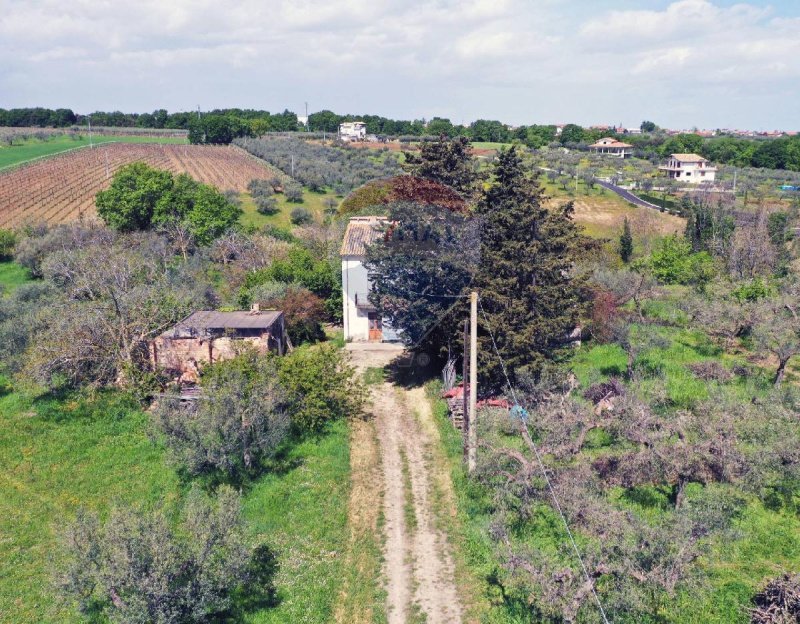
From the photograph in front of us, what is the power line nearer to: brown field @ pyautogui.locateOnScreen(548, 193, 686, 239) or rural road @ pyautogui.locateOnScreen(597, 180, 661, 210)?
brown field @ pyautogui.locateOnScreen(548, 193, 686, 239)

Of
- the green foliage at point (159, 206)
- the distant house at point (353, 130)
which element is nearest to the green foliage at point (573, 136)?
the distant house at point (353, 130)

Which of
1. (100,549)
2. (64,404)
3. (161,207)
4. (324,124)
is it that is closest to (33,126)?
(324,124)

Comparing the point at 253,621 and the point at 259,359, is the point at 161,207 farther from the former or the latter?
the point at 253,621

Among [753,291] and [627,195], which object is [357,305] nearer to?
[753,291]

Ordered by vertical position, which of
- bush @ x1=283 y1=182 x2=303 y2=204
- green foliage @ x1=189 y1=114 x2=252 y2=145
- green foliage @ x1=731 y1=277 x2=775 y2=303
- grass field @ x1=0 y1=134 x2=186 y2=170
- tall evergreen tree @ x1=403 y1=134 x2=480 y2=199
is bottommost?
green foliage @ x1=731 y1=277 x2=775 y2=303

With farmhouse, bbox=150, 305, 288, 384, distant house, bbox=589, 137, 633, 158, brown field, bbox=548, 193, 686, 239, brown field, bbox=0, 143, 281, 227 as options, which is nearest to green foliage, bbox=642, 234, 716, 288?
brown field, bbox=548, 193, 686, 239

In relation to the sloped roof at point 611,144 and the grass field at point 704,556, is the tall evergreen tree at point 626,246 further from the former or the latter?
the sloped roof at point 611,144
